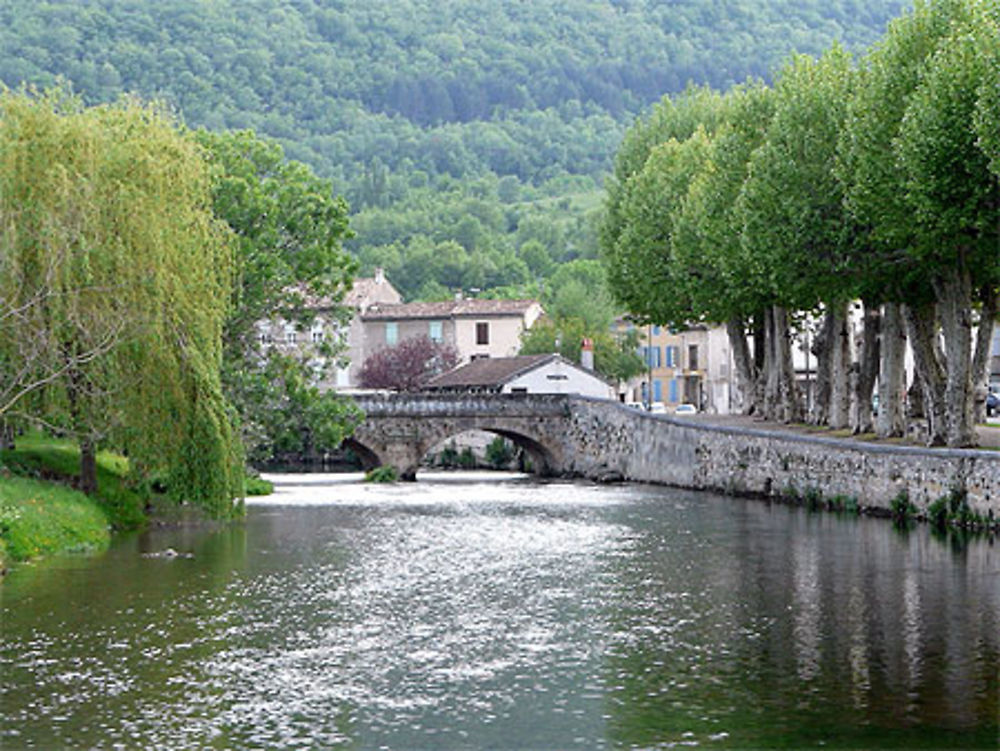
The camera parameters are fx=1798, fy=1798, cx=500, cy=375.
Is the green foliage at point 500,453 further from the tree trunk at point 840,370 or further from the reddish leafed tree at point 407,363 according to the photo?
the tree trunk at point 840,370

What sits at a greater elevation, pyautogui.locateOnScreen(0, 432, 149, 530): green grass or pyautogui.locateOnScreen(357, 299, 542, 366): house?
pyautogui.locateOnScreen(357, 299, 542, 366): house

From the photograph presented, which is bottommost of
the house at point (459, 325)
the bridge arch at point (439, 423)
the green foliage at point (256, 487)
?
the green foliage at point (256, 487)

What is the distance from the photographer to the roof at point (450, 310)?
142 metres

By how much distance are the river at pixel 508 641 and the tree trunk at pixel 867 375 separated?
12.4 meters

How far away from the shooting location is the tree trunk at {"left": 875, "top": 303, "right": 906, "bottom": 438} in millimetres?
61469

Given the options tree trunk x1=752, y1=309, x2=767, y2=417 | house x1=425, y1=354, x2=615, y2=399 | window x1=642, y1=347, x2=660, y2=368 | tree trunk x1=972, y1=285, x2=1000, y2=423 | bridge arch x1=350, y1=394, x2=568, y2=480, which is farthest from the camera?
window x1=642, y1=347, x2=660, y2=368

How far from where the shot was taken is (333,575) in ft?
137

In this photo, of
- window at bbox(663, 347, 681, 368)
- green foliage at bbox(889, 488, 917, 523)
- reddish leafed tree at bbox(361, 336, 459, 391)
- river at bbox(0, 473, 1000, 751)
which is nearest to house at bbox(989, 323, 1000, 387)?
→ window at bbox(663, 347, 681, 368)

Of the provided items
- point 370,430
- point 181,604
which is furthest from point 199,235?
point 370,430

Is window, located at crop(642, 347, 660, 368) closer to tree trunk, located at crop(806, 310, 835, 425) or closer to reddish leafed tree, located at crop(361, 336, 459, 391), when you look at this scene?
reddish leafed tree, located at crop(361, 336, 459, 391)

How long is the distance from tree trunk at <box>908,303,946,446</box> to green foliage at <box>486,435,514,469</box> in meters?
45.1

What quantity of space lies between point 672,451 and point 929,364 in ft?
71.3

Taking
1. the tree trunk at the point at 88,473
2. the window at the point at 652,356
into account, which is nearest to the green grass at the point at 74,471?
the tree trunk at the point at 88,473

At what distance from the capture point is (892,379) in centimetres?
6200
